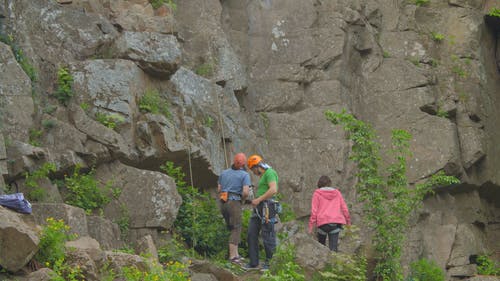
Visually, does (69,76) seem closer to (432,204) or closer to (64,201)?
(64,201)

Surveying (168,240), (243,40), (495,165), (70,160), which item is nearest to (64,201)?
(70,160)

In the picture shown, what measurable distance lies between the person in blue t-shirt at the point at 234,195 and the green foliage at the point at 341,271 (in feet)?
6.74

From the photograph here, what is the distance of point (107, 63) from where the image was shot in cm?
1717

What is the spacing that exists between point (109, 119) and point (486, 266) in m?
8.51

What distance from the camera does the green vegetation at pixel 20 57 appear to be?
1627 centimetres

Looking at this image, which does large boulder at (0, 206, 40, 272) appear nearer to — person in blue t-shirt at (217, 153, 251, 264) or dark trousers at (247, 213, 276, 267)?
dark trousers at (247, 213, 276, 267)

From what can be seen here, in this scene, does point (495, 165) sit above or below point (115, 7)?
below

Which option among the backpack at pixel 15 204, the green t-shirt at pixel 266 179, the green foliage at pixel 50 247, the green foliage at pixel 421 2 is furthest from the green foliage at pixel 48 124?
the green foliage at pixel 421 2

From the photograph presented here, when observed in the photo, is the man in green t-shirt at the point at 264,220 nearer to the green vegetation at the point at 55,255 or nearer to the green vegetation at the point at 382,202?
the green vegetation at the point at 382,202

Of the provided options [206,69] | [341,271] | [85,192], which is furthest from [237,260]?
[206,69]

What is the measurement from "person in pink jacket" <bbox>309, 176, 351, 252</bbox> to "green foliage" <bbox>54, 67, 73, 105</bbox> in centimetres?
452

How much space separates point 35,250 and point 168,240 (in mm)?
4698

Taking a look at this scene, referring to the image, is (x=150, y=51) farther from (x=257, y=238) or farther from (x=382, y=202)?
(x=382, y=202)

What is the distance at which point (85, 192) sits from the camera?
15.6 m
